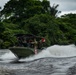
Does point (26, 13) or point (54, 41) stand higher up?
point (26, 13)

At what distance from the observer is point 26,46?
92.9 feet

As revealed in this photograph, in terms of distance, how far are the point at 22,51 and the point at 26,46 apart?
4.38 ft

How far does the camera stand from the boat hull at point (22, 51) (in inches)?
1055

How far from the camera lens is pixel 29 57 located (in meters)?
28.0

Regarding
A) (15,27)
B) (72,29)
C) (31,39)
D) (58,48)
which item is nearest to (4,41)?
(15,27)

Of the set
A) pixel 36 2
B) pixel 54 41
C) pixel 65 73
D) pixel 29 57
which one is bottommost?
pixel 65 73

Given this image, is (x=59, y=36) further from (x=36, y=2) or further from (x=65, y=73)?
(x=65, y=73)

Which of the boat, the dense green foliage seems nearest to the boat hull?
the boat

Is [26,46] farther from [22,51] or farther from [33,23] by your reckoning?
[33,23]

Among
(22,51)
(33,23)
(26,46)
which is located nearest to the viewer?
(22,51)

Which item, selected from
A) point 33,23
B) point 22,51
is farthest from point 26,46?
point 33,23

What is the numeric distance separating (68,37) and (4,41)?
2014 centimetres

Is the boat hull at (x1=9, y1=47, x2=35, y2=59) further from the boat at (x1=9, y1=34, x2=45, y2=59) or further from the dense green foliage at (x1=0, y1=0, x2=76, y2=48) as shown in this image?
the dense green foliage at (x1=0, y1=0, x2=76, y2=48)

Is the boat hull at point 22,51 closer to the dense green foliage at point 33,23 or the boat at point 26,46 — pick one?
the boat at point 26,46
